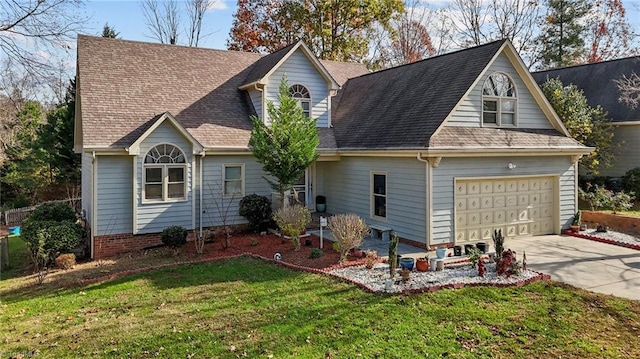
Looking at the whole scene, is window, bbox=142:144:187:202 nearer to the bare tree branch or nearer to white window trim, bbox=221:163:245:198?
white window trim, bbox=221:163:245:198

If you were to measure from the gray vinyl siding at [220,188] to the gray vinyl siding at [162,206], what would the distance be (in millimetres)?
511

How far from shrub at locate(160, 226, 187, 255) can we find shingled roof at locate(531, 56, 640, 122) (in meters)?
20.9

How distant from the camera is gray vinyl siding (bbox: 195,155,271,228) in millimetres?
15344

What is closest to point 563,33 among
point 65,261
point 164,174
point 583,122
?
point 583,122

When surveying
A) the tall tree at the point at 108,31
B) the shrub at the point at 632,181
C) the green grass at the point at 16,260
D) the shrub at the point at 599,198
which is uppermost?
the tall tree at the point at 108,31

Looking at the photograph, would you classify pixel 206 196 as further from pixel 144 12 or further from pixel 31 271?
pixel 144 12

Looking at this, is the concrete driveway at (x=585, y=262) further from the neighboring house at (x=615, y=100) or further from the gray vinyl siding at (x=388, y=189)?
the neighboring house at (x=615, y=100)

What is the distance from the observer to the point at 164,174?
46.8 ft

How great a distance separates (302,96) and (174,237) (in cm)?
759

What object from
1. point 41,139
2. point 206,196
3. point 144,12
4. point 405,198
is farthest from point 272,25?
point 405,198

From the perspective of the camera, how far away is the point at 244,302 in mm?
8688

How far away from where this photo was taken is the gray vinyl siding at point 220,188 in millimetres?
15344

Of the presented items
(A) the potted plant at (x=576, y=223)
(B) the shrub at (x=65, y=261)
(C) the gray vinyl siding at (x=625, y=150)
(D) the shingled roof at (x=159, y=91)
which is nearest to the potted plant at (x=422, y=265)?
(D) the shingled roof at (x=159, y=91)

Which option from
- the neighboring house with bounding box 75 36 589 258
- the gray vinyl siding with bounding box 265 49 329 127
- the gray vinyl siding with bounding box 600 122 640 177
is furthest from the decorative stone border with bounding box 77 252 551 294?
the gray vinyl siding with bounding box 600 122 640 177
